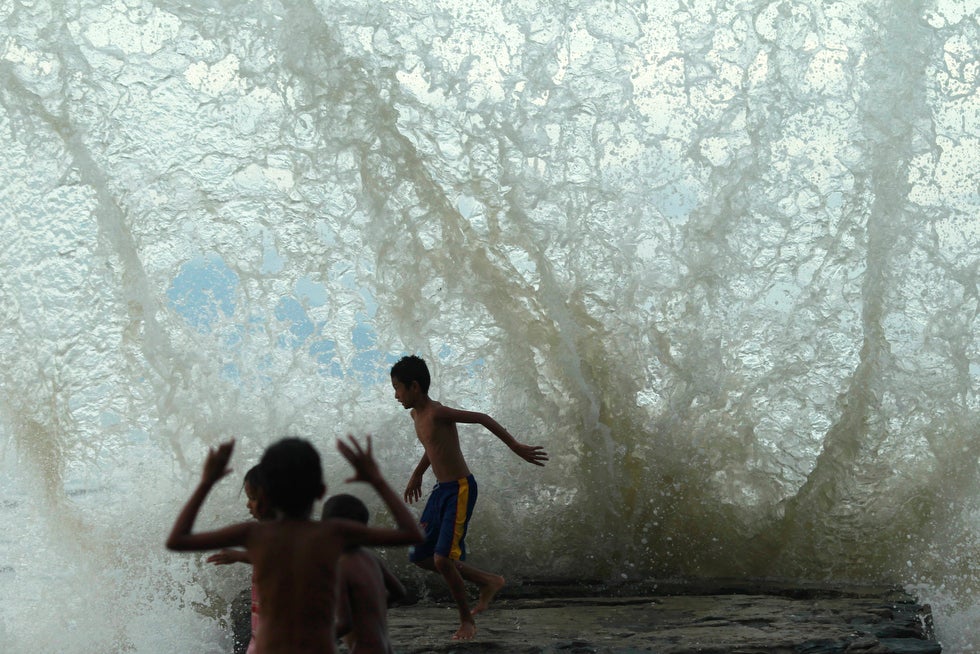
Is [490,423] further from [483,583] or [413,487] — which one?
[483,583]

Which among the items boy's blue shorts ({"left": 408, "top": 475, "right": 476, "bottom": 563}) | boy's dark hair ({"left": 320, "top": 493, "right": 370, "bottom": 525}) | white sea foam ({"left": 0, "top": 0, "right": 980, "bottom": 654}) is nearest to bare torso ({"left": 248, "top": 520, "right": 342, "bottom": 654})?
boy's dark hair ({"left": 320, "top": 493, "right": 370, "bottom": 525})

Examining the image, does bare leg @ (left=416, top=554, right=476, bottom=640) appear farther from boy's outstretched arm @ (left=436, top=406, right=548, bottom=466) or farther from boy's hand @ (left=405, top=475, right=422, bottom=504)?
boy's outstretched arm @ (left=436, top=406, right=548, bottom=466)

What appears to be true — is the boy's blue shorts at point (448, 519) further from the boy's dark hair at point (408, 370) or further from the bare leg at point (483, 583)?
the boy's dark hair at point (408, 370)

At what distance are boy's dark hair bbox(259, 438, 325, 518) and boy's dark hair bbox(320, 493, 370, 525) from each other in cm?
45

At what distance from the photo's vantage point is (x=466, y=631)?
4.44 m

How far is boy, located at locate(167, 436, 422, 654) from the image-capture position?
2.26 metres

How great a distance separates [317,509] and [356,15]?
3.46 meters

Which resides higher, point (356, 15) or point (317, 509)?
point (356, 15)

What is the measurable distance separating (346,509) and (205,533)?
21.7 inches

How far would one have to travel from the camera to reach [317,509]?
6.69 m

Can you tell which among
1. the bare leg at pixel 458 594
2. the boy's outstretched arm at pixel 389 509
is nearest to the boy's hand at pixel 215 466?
the boy's outstretched arm at pixel 389 509

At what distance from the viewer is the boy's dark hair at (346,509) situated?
2.76m

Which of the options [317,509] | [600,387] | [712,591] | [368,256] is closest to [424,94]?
[368,256]

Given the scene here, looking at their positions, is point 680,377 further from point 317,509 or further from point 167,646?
point 167,646
